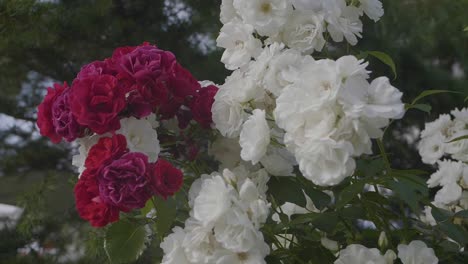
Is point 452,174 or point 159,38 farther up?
point 452,174

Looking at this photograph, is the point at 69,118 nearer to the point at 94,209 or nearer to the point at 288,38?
the point at 94,209

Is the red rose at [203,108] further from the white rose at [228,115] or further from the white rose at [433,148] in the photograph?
the white rose at [433,148]

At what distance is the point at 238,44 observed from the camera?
0.55 m

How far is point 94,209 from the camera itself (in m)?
0.48

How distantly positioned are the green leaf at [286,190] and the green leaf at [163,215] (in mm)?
78

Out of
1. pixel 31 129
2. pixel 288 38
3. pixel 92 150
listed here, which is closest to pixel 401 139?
pixel 31 129

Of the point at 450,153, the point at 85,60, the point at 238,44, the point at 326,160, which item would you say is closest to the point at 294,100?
the point at 326,160

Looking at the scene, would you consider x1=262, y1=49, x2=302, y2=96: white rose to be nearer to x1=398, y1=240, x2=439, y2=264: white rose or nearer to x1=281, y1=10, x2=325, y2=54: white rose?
x1=281, y1=10, x2=325, y2=54: white rose

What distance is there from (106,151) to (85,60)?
3.46 feet

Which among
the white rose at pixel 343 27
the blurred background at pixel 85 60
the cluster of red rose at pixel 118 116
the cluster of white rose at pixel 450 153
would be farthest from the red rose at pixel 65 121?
the blurred background at pixel 85 60

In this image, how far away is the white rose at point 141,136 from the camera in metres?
0.50

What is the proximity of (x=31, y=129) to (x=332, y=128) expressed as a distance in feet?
4.18

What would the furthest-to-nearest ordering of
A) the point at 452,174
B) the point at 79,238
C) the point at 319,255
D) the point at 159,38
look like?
the point at 159,38 < the point at 79,238 < the point at 452,174 < the point at 319,255

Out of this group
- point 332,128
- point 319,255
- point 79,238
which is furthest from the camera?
point 79,238
